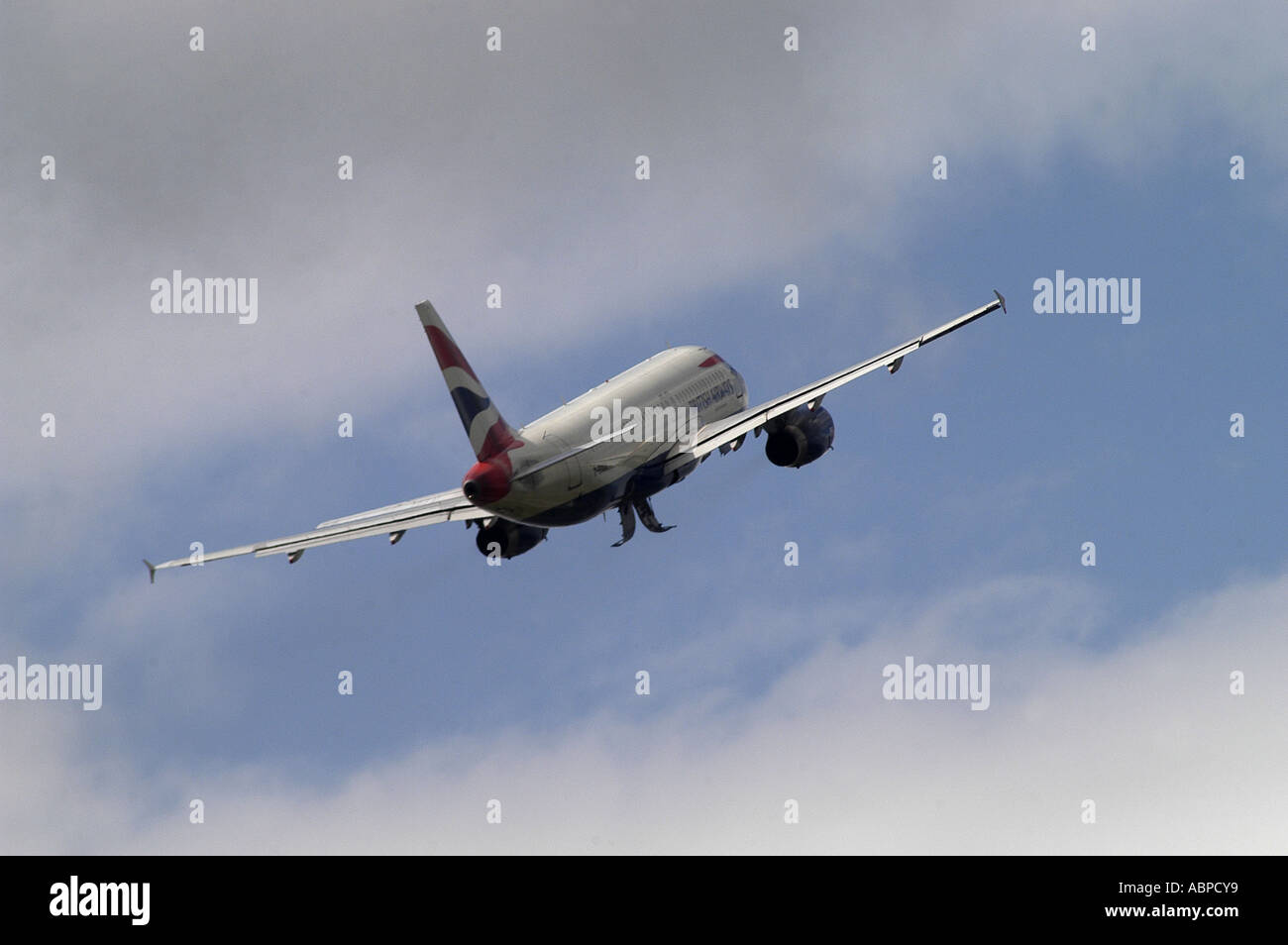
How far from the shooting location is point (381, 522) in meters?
85.4

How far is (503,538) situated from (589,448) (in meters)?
6.22

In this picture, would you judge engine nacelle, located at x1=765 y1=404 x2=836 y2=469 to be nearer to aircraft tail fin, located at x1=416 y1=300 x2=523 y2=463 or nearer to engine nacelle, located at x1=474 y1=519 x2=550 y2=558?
engine nacelle, located at x1=474 y1=519 x2=550 y2=558

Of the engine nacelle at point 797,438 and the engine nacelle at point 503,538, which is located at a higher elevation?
the engine nacelle at point 797,438

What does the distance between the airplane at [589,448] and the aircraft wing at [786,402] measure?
5cm

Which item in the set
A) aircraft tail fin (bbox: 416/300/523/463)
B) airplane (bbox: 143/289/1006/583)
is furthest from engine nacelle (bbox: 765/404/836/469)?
aircraft tail fin (bbox: 416/300/523/463)

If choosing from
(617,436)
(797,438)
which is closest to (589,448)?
(617,436)

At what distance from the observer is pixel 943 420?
8831cm

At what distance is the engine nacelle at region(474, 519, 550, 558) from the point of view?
287ft

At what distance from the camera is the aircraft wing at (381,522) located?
277 ft

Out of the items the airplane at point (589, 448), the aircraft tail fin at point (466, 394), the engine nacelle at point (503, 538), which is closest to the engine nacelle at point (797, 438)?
the airplane at point (589, 448)

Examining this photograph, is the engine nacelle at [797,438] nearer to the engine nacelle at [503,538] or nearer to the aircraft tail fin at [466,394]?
the engine nacelle at [503,538]

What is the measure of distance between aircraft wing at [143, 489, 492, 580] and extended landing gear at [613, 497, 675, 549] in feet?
16.4

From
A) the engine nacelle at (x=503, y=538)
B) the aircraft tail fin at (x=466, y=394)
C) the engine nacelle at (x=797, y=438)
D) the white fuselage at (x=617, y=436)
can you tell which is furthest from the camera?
the engine nacelle at (x=797, y=438)
